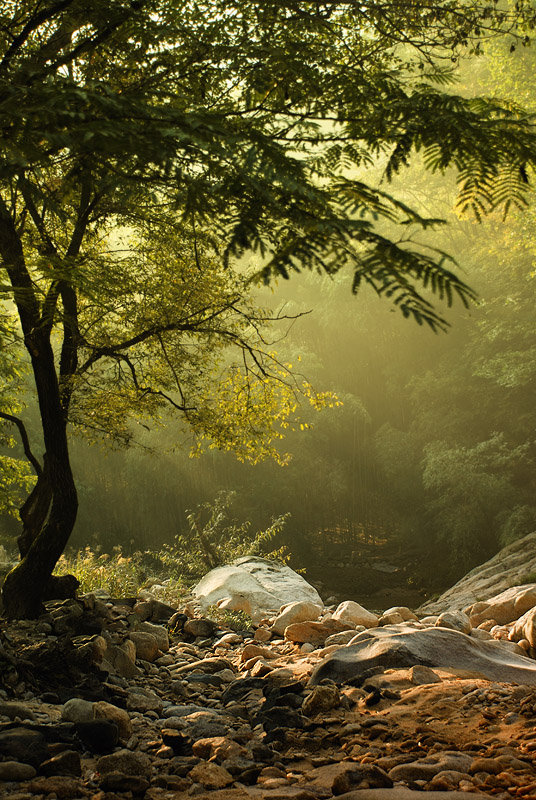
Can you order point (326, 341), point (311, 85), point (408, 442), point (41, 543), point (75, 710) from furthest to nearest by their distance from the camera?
point (326, 341), point (408, 442), point (41, 543), point (311, 85), point (75, 710)

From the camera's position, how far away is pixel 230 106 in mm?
3979

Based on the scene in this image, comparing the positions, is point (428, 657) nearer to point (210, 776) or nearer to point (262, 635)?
point (210, 776)

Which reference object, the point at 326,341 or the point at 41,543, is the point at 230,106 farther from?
the point at 326,341

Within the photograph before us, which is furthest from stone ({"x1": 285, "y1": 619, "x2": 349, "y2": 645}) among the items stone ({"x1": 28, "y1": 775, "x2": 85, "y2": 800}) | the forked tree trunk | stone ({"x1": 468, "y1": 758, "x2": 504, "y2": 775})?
stone ({"x1": 28, "y1": 775, "x2": 85, "y2": 800})

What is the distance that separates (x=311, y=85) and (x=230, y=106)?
0.69m

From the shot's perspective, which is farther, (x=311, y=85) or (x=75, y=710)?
(x=311, y=85)

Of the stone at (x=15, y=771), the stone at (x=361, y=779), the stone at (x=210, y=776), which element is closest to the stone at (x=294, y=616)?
the stone at (x=210, y=776)

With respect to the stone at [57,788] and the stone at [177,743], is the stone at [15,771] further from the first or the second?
the stone at [177,743]

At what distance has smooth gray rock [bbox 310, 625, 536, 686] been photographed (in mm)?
4105

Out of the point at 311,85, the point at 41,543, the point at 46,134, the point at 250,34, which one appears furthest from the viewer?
the point at 41,543

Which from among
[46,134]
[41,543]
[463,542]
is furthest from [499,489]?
[46,134]

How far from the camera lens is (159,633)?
5.61 meters

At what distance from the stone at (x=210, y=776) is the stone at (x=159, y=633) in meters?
2.90

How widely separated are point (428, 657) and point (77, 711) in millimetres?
2390
